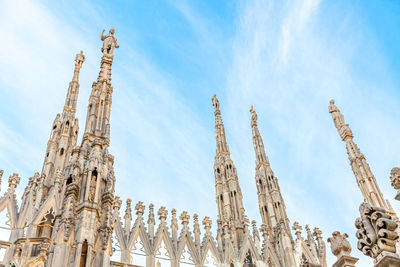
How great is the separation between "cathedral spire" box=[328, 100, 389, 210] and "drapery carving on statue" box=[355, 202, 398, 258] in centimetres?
1693

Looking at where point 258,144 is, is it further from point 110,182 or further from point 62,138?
point 110,182

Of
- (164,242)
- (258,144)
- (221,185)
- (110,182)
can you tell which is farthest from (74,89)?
(110,182)

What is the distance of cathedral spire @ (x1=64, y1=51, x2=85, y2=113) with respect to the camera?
24859mm

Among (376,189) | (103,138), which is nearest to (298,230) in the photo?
(376,189)

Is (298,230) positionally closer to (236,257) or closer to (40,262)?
(236,257)

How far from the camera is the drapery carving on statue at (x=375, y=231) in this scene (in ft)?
21.9

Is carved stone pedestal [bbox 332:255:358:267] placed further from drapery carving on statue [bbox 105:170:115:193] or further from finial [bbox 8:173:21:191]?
finial [bbox 8:173:21:191]

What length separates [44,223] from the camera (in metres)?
16.7

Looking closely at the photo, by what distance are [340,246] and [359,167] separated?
61.7 ft

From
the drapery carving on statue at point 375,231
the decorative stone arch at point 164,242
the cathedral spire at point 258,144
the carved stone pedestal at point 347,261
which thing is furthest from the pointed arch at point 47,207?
the cathedral spire at point 258,144

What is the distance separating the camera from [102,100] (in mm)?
17453

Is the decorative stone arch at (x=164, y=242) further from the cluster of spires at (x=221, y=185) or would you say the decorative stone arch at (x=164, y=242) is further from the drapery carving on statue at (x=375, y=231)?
the drapery carving on statue at (x=375, y=231)

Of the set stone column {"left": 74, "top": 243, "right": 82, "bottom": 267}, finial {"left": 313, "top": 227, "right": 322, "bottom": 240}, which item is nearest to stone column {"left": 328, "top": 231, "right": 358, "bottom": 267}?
stone column {"left": 74, "top": 243, "right": 82, "bottom": 267}

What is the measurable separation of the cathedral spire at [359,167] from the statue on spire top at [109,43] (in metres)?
16.0
